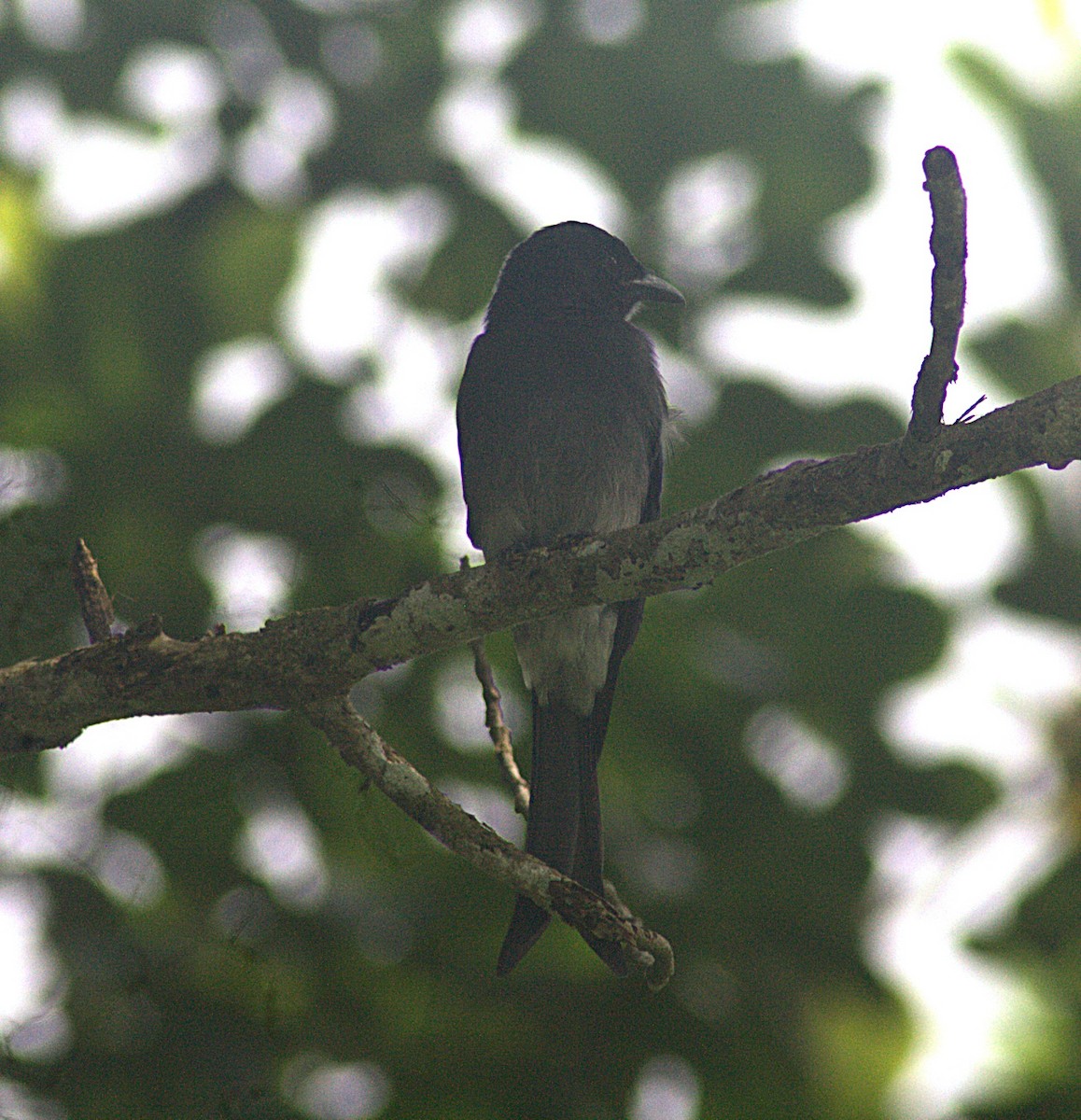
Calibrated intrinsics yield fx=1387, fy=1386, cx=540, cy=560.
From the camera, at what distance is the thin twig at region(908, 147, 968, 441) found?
1.85m

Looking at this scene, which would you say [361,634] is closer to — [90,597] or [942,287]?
[90,597]

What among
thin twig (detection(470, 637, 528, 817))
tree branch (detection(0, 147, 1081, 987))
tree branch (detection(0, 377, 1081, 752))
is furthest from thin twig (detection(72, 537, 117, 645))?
thin twig (detection(470, 637, 528, 817))

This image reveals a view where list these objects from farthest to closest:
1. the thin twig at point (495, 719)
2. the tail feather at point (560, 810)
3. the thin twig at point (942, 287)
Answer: the tail feather at point (560, 810) < the thin twig at point (495, 719) < the thin twig at point (942, 287)

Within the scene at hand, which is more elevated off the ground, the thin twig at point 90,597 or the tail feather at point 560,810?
the thin twig at point 90,597

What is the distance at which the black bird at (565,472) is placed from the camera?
367 cm

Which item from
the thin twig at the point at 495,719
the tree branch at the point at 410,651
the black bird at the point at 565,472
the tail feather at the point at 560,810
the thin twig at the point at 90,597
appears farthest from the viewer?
the black bird at the point at 565,472

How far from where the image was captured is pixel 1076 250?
13.8ft

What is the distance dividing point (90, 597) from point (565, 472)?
A: 146 cm

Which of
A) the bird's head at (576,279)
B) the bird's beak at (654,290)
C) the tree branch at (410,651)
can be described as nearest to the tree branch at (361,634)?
the tree branch at (410,651)

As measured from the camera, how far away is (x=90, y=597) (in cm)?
257

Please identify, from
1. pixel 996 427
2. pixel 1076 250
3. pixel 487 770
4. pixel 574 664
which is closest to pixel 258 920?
pixel 487 770

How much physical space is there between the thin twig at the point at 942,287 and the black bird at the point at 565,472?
1.71 metres

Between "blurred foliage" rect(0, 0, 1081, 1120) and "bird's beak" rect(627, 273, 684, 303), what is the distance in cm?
22

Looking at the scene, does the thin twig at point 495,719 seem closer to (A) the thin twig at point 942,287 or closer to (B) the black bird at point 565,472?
(B) the black bird at point 565,472
